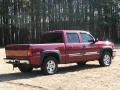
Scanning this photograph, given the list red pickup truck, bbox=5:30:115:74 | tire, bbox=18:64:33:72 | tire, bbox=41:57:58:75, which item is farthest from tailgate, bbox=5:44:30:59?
tire, bbox=41:57:58:75

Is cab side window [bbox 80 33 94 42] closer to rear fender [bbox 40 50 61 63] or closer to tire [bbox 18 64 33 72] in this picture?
rear fender [bbox 40 50 61 63]

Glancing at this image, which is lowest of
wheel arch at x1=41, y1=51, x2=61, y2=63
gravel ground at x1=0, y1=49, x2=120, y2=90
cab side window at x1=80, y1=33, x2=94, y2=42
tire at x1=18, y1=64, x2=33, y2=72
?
gravel ground at x1=0, y1=49, x2=120, y2=90

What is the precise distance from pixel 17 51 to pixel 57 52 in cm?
165

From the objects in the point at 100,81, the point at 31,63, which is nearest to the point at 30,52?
the point at 31,63

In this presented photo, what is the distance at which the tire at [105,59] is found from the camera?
17359mm

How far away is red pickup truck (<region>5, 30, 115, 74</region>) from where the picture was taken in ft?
46.5

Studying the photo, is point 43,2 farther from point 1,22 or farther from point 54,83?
point 54,83

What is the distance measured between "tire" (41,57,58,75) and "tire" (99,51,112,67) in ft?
10.2

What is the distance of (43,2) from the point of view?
4019 cm

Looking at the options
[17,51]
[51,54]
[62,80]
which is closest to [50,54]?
[51,54]

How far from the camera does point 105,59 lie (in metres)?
17.5

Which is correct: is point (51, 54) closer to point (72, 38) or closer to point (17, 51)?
point (17, 51)

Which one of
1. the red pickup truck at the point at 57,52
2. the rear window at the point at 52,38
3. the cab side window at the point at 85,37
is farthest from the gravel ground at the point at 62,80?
the cab side window at the point at 85,37

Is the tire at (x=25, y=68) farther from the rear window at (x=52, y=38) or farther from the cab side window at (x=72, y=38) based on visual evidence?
the cab side window at (x=72, y=38)
